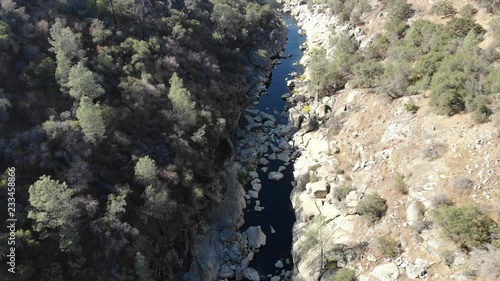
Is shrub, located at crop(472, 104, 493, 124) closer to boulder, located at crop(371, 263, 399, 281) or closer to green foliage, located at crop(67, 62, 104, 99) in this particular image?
boulder, located at crop(371, 263, 399, 281)

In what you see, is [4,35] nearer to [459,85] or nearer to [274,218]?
[274,218]

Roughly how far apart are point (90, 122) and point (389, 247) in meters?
27.9

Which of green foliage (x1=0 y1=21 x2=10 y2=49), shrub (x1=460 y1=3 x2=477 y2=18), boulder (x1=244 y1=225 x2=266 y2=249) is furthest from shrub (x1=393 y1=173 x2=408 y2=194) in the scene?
green foliage (x1=0 y1=21 x2=10 y2=49)

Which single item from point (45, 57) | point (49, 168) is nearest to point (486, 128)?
point (49, 168)

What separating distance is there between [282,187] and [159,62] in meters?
22.4

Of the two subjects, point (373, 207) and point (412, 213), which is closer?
point (412, 213)

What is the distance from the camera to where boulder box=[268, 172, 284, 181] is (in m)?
43.9

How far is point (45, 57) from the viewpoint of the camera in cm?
3859

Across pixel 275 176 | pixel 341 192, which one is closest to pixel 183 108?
pixel 275 176

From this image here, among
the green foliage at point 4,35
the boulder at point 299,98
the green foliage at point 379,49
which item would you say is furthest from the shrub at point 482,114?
the green foliage at point 4,35

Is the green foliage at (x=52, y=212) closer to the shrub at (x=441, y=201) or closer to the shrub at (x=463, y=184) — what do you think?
the shrub at (x=441, y=201)

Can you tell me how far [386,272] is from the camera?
2758 cm

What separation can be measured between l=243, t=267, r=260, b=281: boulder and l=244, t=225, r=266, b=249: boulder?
2.84m

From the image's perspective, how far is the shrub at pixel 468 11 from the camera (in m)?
45.3
